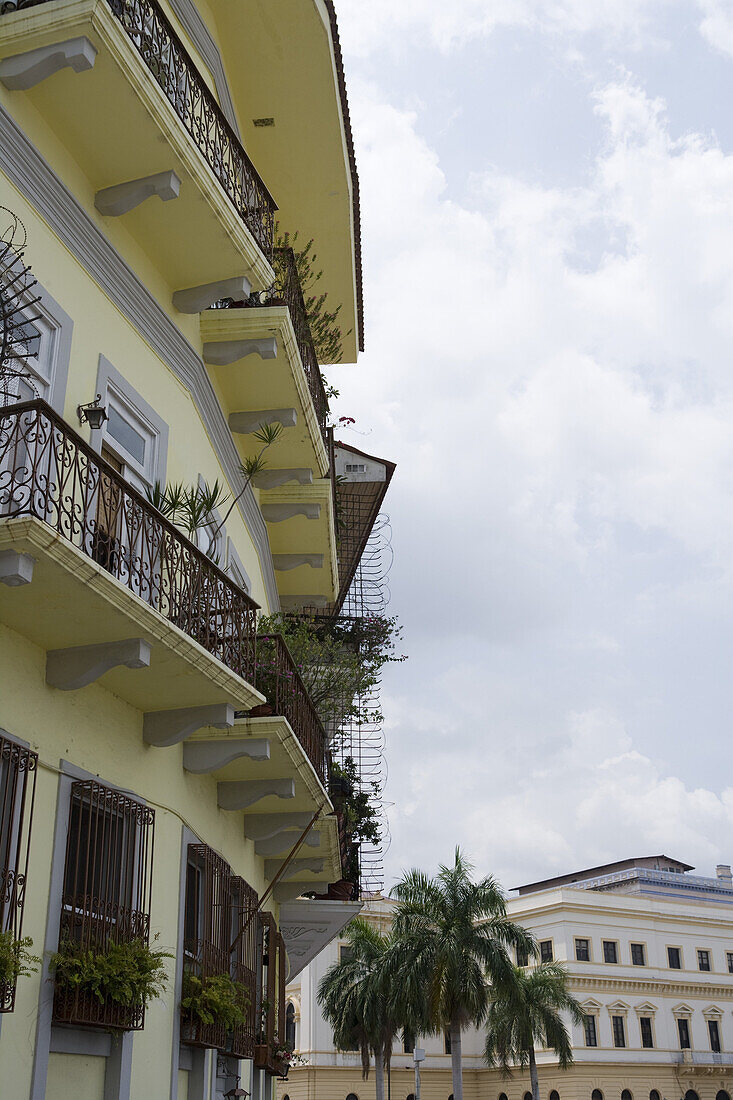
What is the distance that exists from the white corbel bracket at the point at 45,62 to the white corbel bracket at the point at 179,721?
5.07m

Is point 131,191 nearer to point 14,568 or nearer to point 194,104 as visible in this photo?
point 194,104

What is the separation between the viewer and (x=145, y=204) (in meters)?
10.3

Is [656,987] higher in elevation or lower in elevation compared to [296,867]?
higher

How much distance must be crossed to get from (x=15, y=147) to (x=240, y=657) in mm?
4552

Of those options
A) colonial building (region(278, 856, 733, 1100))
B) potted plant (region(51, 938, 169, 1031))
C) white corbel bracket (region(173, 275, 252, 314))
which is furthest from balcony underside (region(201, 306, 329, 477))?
colonial building (region(278, 856, 733, 1100))

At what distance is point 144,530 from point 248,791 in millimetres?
4323

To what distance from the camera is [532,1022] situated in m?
43.7

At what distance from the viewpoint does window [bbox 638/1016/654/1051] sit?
6141cm

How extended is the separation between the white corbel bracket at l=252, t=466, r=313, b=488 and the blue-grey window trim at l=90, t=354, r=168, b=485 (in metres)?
3.90

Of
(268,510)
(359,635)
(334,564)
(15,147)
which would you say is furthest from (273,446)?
(15,147)

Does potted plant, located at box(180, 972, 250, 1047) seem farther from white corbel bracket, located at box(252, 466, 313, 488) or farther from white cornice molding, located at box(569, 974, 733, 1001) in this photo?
white cornice molding, located at box(569, 974, 733, 1001)

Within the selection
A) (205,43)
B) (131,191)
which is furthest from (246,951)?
(205,43)

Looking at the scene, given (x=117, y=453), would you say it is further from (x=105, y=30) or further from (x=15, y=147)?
(x=105, y=30)

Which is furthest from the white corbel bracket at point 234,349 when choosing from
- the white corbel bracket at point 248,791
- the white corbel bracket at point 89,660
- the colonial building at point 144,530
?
the white corbel bracket at point 89,660
